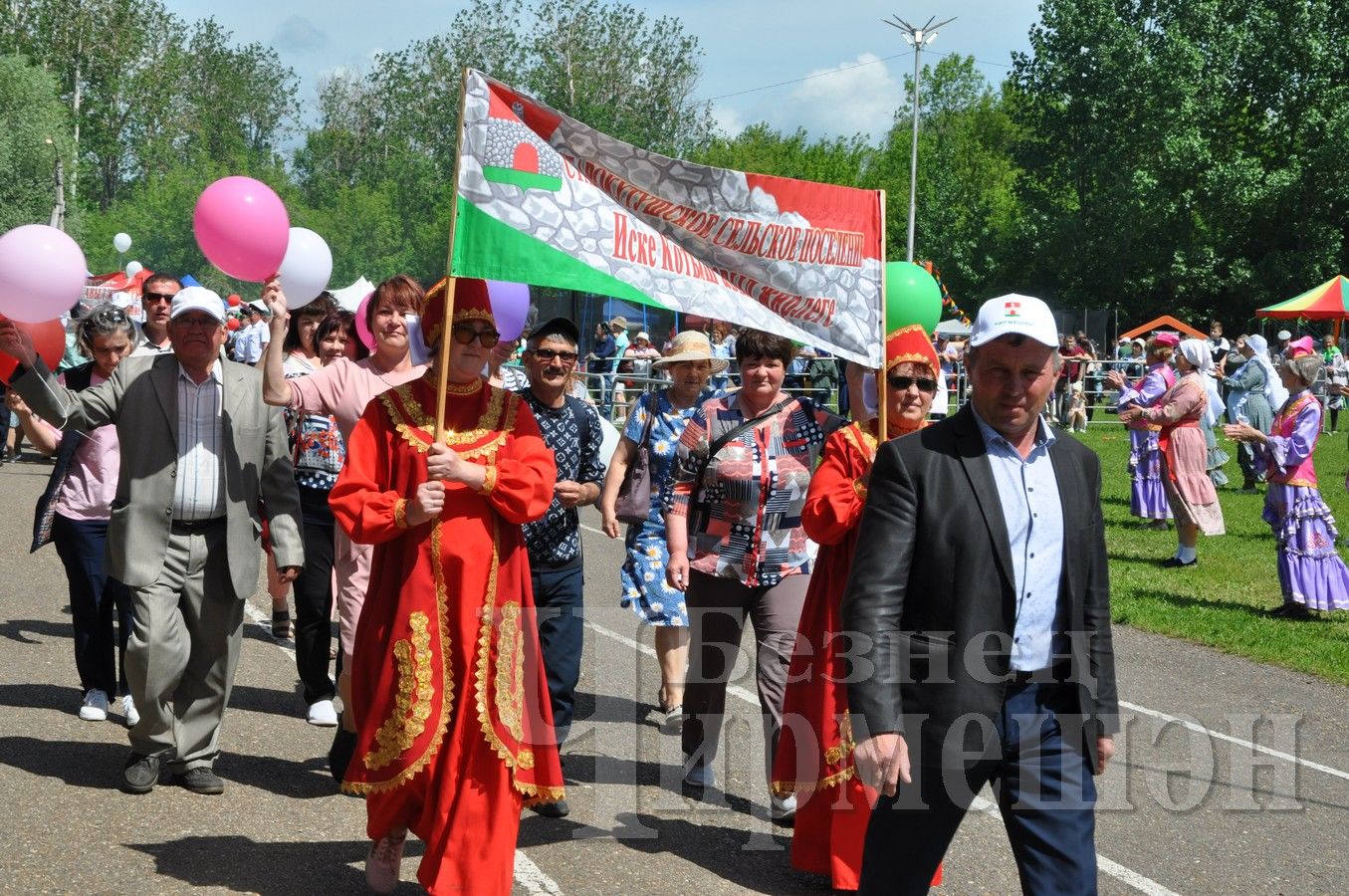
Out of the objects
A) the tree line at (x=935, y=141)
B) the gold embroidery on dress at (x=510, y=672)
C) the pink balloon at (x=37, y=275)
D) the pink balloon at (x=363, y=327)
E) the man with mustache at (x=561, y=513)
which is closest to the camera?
the gold embroidery on dress at (x=510, y=672)

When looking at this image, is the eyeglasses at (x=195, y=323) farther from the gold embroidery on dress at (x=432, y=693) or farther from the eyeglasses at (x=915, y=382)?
the eyeglasses at (x=915, y=382)

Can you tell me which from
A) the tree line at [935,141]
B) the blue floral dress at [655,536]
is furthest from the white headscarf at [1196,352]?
the tree line at [935,141]

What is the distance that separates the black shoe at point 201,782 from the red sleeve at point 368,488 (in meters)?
1.76

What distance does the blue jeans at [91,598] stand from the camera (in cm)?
744

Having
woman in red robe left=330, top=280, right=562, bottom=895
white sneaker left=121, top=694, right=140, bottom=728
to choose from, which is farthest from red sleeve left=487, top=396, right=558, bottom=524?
white sneaker left=121, top=694, right=140, bottom=728

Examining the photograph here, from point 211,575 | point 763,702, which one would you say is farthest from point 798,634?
point 211,575

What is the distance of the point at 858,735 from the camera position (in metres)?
3.65

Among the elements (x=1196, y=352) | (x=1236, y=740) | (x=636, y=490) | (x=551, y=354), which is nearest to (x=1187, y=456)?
(x=1196, y=352)

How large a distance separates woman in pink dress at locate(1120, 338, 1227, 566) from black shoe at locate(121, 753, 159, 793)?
389 inches

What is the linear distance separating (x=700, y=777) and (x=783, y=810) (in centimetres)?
56

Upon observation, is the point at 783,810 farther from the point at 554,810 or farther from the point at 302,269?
the point at 302,269

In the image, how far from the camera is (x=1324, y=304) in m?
33.2

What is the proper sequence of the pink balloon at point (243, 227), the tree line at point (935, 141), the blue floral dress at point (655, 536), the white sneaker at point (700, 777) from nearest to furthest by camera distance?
the pink balloon at point (243, 227) → the white sneaker at point (700, 777) → the blue floral dress at point (655, 536) → the tree line at point (935, 141)

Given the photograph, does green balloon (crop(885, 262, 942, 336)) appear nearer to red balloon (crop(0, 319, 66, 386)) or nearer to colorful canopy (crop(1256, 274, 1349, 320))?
red balloon (crop(0, 319, 66, 386))
